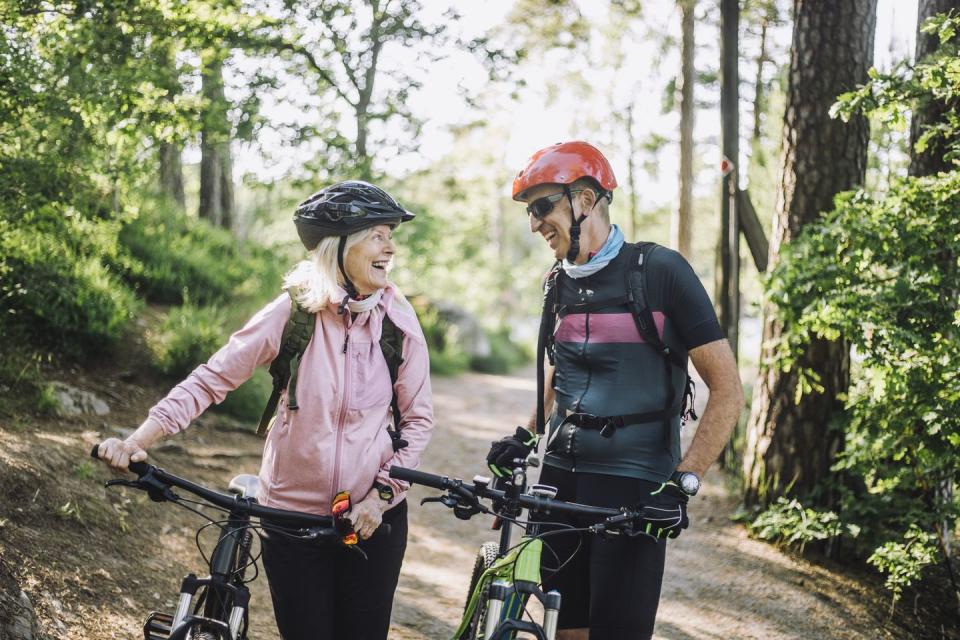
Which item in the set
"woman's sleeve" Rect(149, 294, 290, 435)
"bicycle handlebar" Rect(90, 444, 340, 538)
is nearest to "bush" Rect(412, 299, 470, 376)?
"woman's sleeve" Rect(149, 294, 290, 435)

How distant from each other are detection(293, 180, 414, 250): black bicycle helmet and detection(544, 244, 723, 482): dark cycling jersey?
0.82m

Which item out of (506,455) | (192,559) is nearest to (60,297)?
(192,559)

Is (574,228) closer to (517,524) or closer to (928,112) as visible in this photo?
(517,524)

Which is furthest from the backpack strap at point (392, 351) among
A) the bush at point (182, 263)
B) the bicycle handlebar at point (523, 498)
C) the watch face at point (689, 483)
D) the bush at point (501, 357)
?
the bush at point (501, 357)

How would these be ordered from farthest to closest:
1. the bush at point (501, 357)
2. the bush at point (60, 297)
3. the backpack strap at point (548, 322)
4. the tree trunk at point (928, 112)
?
the bush at point (501, 357) → the bush at point (60, 297) → the tree trunk at point (928, 112) → the backpack strap at point (548, 322)

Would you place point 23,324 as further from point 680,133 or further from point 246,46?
point 680,133

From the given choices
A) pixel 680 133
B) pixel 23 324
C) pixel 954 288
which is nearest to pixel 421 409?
pixel 954 288

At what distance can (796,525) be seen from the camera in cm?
674

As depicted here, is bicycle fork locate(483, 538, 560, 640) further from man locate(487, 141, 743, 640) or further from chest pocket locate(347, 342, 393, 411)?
chest pocket locate(347, 342, 393, 411)

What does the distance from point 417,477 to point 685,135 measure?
10777 mm

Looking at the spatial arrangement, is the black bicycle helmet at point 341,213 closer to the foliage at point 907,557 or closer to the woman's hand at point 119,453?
the woman's hand at point 119,453

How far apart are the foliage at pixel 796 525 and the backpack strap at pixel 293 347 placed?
15.9ft

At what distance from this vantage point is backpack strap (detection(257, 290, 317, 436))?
2955 millimetres

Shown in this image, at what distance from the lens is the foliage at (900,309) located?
4.93 metres
